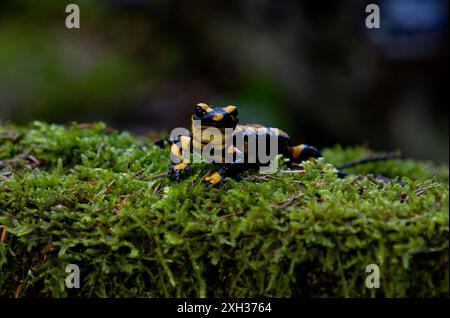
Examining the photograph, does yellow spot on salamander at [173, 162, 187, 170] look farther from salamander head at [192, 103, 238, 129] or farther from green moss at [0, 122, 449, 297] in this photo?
salamander head at [192, 103, 238, 129]

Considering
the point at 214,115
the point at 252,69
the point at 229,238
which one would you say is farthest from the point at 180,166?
the point at 252,69

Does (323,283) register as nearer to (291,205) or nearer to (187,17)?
(291,205)

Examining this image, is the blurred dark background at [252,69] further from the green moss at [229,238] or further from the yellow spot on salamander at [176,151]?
the green moss at [229,238]

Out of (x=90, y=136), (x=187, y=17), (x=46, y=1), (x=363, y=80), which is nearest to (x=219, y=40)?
(x=187, y=17)

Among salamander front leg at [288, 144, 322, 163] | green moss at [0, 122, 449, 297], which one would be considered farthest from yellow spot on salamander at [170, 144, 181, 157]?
salamander front leg at [288, 144, 322, 163]

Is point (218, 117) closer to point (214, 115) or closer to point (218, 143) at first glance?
point (214, 115)

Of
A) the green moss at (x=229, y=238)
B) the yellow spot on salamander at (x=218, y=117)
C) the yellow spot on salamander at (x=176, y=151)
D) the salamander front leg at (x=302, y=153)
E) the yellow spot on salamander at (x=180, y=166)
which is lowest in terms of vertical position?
the green moss at (x=229, y=238)

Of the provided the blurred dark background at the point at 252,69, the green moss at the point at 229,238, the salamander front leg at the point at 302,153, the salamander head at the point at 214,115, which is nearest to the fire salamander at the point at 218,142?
the salamander head at the point at 214,115
